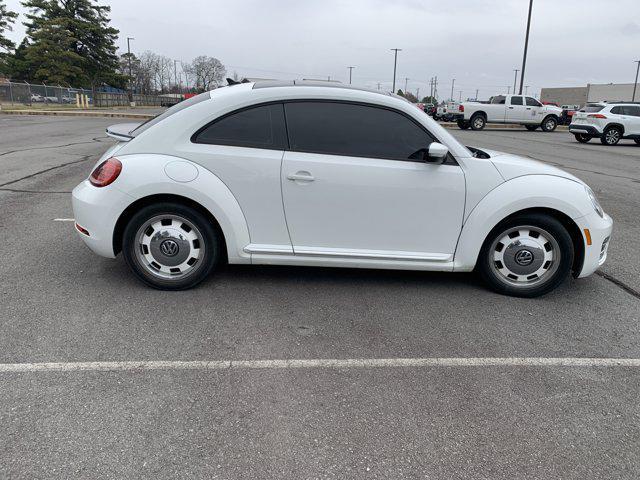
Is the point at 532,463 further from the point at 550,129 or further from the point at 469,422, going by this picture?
the point at 550,129

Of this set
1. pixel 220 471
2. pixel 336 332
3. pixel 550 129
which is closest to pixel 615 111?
pixel 550 129

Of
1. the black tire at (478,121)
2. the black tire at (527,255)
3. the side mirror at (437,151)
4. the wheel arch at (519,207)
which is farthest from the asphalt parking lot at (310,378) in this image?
the black tire at (478,121)

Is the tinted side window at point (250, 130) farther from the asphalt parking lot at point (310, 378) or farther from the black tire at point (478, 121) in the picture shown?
the black tire at point (478, 121)

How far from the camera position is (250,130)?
13.3 ft

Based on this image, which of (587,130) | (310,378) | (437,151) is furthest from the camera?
(587,130)

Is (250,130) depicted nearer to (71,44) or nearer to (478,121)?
(478,121)

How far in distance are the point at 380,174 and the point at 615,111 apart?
76.5ft

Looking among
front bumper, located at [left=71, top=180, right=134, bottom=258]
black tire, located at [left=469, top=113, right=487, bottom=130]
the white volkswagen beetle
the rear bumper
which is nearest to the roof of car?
the white volkswagen beetle

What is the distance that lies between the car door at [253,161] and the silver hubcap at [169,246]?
17.2 inches

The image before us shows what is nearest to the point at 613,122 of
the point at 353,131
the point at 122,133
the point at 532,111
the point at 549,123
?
the point at 532,111

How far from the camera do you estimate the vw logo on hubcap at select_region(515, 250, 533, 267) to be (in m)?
4.22

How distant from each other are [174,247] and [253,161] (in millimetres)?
935

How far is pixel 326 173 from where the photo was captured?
13.0ft

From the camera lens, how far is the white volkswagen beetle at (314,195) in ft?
13.1
